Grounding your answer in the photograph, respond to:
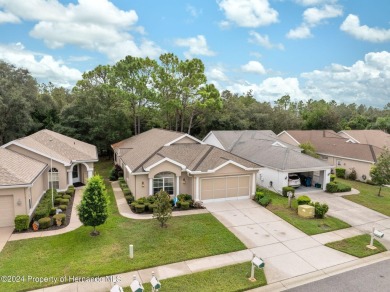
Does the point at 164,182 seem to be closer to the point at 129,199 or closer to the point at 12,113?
the point at 129,199

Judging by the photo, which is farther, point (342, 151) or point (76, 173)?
point (342, 151)

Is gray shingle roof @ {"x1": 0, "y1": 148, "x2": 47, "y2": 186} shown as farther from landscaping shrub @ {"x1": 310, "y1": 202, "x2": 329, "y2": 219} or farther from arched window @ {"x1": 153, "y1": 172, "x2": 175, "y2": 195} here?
landscaping shrub @ {"x1": 310, "y1": 202, "x2": 329, "y2": 219}

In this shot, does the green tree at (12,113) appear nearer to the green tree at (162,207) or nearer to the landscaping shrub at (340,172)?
the green tree at (162,207)

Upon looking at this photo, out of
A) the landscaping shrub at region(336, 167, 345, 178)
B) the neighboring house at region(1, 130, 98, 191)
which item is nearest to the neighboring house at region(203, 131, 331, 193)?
the landscaping shrub at region(336, 167, 345, 178)

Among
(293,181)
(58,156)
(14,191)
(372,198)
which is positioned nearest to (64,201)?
(14,191)

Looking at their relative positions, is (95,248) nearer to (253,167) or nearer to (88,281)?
(88,281)

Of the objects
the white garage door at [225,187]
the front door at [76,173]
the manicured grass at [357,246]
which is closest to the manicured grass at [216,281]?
the manicured grass at [357,246]
